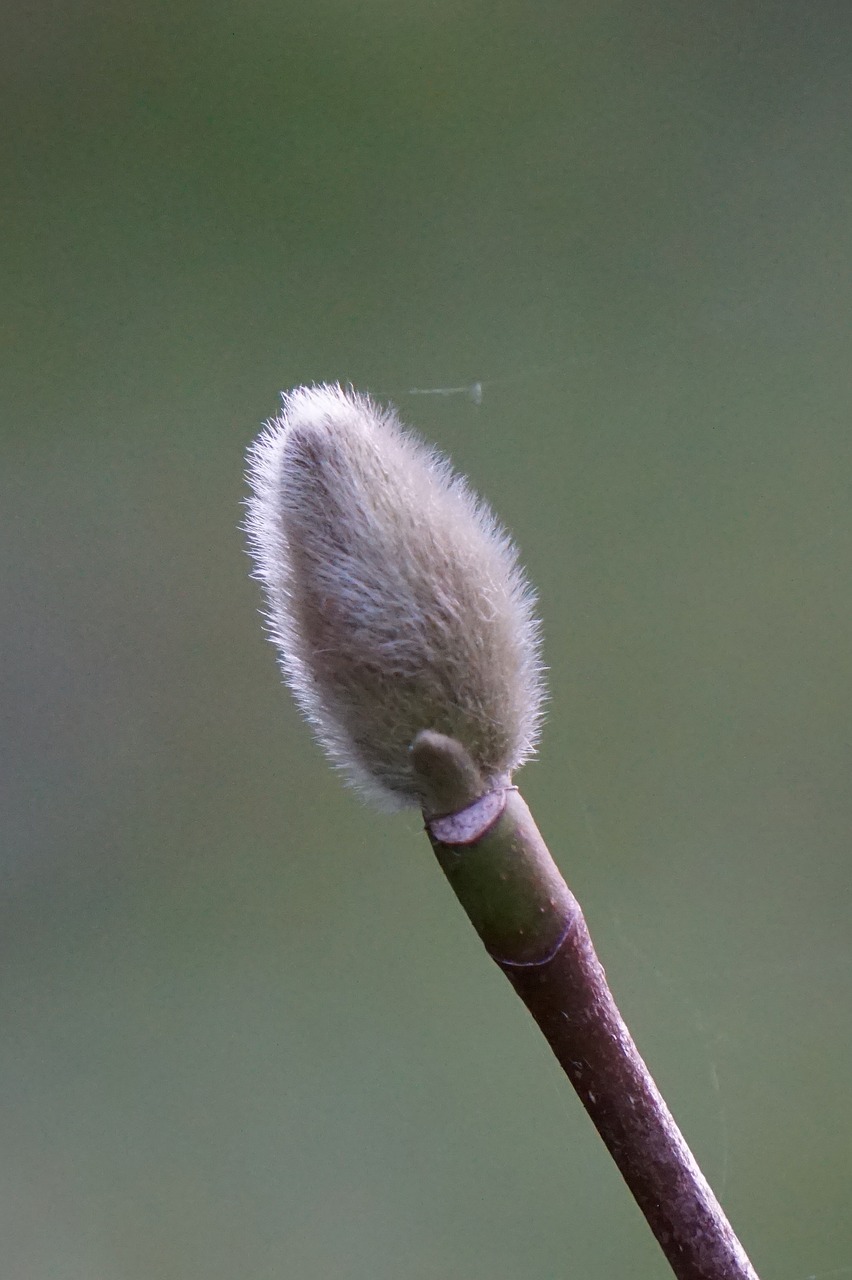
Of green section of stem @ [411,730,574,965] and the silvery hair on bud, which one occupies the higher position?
the silvery hair on bud

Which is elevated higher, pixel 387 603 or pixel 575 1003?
pixel 387 603

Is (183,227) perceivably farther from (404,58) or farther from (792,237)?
(792,237)

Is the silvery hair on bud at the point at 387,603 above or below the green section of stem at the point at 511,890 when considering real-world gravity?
above

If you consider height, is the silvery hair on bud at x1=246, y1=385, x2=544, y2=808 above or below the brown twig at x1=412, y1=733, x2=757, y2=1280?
above

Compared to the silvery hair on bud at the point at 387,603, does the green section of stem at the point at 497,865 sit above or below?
below

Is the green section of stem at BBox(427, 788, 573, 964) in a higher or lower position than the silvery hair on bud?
lower

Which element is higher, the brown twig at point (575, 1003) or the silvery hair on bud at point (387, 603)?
the silvery hair on bud at point (387, 603)

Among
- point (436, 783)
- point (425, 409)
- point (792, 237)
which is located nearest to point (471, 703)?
point (436, 783)

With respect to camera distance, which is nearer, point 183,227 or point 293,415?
point 293,415
